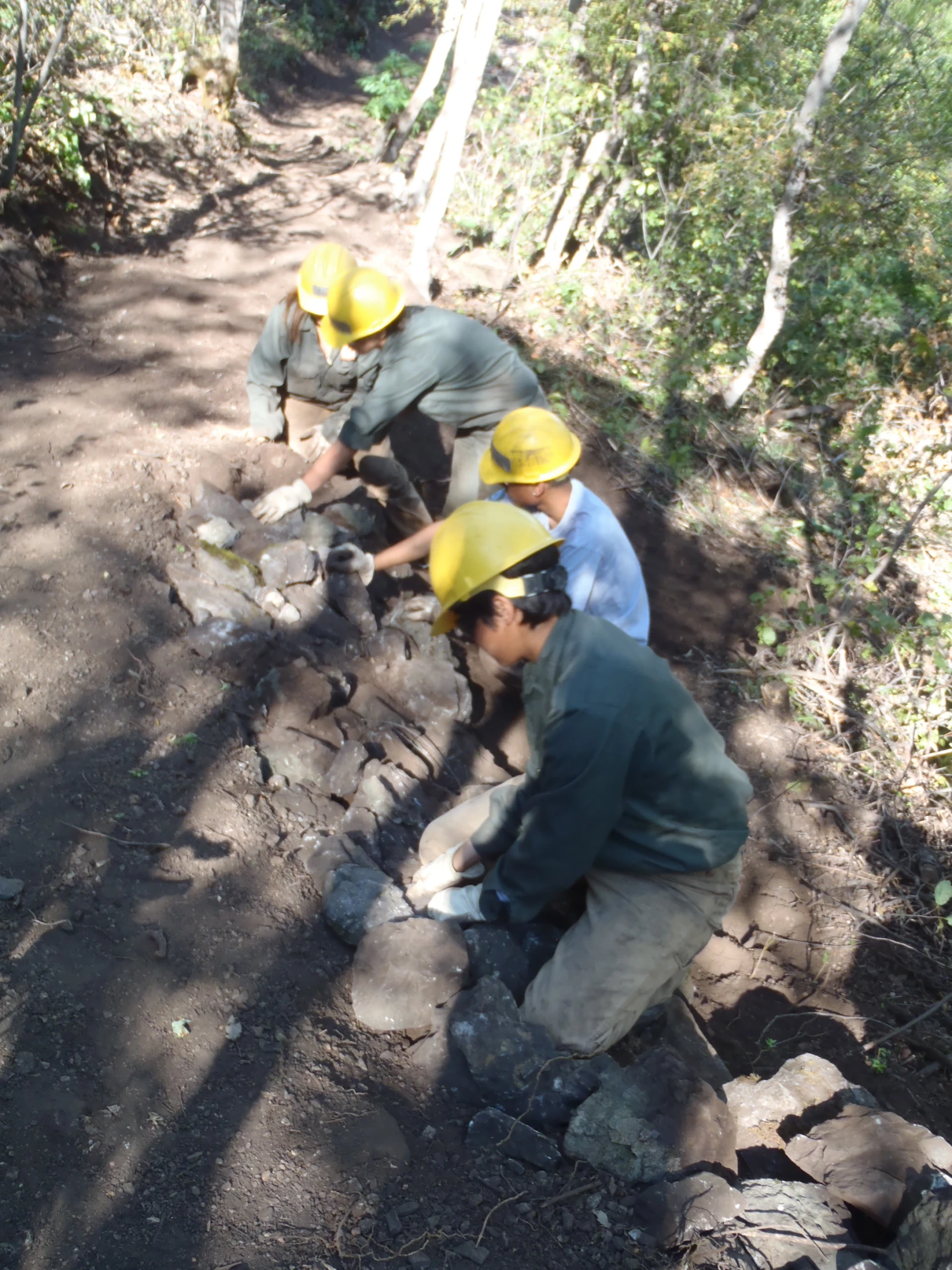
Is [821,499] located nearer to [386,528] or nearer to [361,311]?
[386,528]

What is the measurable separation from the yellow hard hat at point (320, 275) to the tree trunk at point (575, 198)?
5.76m

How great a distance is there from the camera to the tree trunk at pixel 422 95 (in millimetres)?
8977

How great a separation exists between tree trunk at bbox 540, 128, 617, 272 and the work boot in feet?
17.5

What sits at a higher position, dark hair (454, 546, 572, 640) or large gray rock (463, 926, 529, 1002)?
dark hair (454, 546, 572, 640)

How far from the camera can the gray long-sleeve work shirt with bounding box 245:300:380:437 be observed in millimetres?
4230

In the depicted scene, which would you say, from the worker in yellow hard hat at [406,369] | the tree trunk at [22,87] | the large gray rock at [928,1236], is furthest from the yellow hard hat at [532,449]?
the tree trunk at [22,87]

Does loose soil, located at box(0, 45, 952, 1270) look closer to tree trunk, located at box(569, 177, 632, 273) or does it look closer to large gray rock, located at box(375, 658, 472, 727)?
large gray rock, located at box(375, 658, 472, 727)

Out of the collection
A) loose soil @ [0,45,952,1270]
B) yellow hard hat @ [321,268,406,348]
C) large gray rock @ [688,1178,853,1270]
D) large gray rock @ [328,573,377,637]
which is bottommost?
loose soil @ [0,45,952,1270]

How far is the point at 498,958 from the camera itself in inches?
105

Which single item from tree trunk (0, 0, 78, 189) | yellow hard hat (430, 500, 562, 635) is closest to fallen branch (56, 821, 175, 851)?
yellow hard hat (430, 500, 562, 635)

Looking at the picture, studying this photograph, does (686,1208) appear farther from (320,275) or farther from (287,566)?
(320,275)

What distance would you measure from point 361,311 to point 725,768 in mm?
2467

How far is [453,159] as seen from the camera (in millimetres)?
7168

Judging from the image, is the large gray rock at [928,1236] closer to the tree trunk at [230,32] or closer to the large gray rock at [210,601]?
the large gray rock at [210,601]
